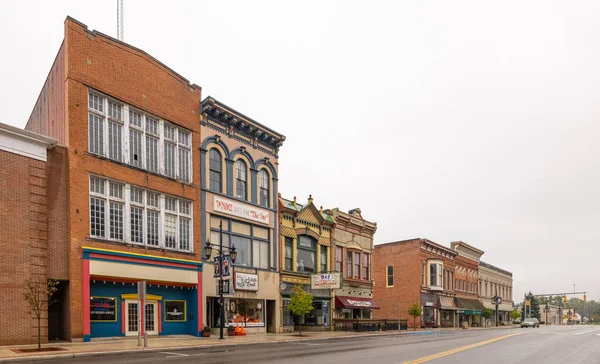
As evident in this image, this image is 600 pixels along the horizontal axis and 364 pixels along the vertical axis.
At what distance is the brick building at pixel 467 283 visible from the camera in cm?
6969

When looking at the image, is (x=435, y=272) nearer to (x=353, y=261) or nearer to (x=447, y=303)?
(x=447, y=303)

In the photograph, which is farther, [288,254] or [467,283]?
[467,283]

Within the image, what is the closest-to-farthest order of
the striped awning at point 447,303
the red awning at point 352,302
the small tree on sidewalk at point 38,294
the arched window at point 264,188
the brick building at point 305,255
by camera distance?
the small tree on sidewalk at point 38,294
the arched window at point 264,188
the brick building at point 305,255
the red awning at point 352,302
the striped awning at point 447,303

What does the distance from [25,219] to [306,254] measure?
878 inches

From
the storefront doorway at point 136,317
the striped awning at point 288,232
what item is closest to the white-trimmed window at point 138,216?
the storefront doorway at point 136,317

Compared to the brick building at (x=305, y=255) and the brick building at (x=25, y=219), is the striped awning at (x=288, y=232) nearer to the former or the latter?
the brick building at (x=305, y=255)

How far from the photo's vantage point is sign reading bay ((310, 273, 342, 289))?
3662cm

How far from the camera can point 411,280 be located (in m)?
59.0

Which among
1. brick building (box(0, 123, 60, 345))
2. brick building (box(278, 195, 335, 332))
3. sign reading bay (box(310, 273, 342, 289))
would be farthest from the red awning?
brick building (box(0, 123, 60, 345))

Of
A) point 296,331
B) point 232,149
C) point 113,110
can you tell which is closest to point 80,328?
point 113,110

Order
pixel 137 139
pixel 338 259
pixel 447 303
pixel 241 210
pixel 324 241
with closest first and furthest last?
pixel 137 139 < pixel 241 210 < pixel 324 241 < pixel 338 259 < pixel 447 303

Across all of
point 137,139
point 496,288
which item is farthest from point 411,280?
point 137,139

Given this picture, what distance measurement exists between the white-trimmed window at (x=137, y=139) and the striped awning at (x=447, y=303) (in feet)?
144

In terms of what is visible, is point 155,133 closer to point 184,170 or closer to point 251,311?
point 184,170
